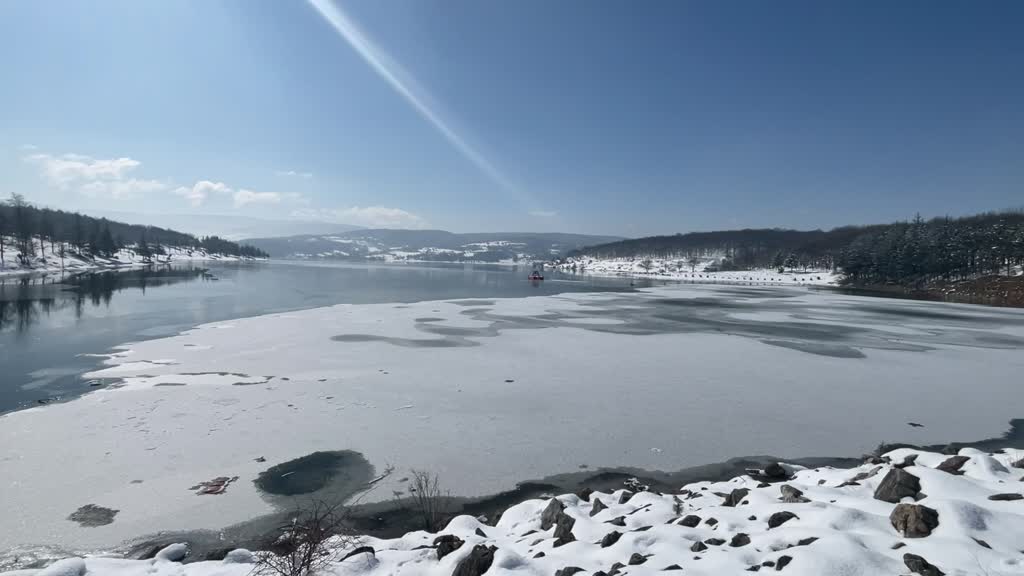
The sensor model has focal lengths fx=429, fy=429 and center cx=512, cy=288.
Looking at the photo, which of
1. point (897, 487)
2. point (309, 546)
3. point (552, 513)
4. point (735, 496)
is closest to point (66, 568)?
point (309, 546)

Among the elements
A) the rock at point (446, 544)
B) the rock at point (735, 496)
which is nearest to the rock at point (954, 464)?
the rock at point (735, 496)

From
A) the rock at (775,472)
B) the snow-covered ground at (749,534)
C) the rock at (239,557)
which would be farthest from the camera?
the rock at (775,472)

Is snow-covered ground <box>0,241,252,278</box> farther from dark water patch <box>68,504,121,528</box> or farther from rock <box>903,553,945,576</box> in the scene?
rock <box>903,553,945,576</box>

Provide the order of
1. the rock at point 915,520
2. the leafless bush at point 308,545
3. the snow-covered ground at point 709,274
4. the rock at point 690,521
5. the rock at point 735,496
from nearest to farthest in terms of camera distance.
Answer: the leafless bush at point 308,545 < the rock at point 915,520 < the rock at point 690,521 < the rock at point 735,496 < the snow-covered ground at point 709,274

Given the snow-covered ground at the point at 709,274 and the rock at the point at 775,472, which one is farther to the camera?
the snow-covered ground at the point at 709,274

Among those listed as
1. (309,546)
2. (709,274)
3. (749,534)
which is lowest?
(749,534)

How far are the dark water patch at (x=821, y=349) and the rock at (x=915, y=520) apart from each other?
15.6m

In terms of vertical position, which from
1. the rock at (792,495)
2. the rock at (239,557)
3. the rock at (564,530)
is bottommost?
the rock at (239,557)

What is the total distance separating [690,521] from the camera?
5719 mm

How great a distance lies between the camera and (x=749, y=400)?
11.9m

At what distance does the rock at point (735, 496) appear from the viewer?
6344 mm

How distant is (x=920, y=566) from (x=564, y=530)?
3.56 m

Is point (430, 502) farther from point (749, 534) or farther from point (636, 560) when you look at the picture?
point (749, 534)

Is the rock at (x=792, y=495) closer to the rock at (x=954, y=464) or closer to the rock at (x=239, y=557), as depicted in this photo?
the rock at (x=954, y=464)
